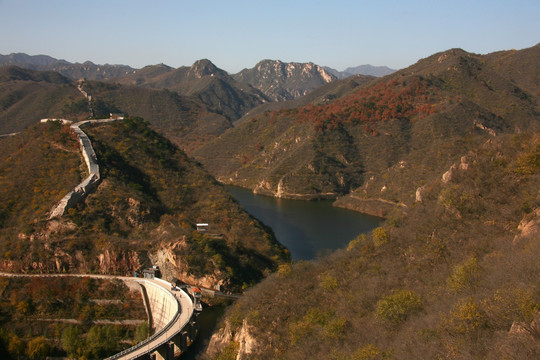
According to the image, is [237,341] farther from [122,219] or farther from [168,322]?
[122,219]

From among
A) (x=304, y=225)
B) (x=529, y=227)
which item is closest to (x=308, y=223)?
(x=304, y=225)

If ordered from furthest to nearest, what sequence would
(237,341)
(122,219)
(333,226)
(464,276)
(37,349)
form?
(333,226) → (122,219) → (37,349) → (237,341) → (464,276)

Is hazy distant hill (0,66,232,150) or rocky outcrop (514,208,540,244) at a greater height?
hazy distant hill (0,66,232,150)

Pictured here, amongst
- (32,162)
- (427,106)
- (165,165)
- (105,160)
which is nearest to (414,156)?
(427,106)

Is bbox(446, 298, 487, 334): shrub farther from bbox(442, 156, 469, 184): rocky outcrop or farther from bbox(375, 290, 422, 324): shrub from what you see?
bbox(442, 156, 469, 184): rocky outcrop

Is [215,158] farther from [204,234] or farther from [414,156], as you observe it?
[204,234]

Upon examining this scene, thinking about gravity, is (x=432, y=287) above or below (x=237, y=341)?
above

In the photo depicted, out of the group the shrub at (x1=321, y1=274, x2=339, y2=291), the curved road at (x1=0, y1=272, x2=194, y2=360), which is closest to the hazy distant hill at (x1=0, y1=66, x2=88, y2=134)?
the curved road at (x1=0, y1=272, x2=194, y2=360)
